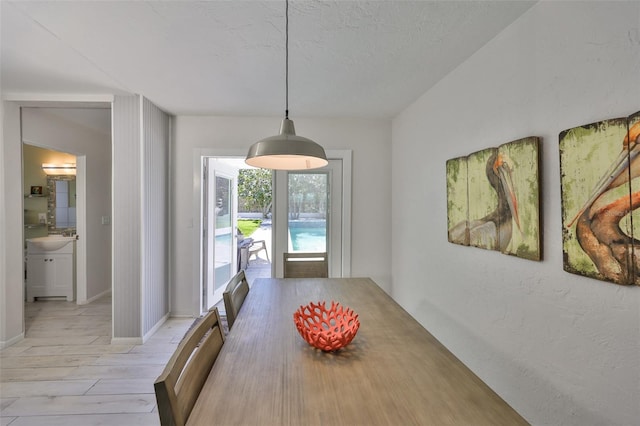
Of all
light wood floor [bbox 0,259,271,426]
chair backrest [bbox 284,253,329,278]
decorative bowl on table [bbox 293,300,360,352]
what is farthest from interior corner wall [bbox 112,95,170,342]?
decorative bowl on table [bbox 293,300,360,352]

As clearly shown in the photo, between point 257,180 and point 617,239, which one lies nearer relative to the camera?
point 617,239

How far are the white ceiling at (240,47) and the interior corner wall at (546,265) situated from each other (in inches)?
10.3

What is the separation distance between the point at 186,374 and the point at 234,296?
0.73 m

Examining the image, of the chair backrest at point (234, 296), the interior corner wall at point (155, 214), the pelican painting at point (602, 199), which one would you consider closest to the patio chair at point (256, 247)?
the interior corner wall at point (155, 214)

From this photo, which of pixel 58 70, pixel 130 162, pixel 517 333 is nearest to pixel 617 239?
pixel 517 333

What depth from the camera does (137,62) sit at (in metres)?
2.14

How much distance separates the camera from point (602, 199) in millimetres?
1137

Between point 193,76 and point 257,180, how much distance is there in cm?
720

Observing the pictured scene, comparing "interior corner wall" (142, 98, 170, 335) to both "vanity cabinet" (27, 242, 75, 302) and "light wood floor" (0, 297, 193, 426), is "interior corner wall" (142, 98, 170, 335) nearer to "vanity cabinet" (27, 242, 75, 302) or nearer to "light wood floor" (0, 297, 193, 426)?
"light wood floor" (0, 297, 193, 426)

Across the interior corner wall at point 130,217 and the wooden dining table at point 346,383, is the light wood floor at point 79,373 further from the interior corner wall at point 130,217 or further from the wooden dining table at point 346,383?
the wooden dining table at point 346,383

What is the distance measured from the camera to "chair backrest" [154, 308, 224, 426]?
754mm

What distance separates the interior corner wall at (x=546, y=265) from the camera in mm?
1122

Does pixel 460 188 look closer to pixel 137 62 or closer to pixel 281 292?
pixel 281 292

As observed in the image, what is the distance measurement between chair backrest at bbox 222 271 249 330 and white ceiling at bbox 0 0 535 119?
150 cm
